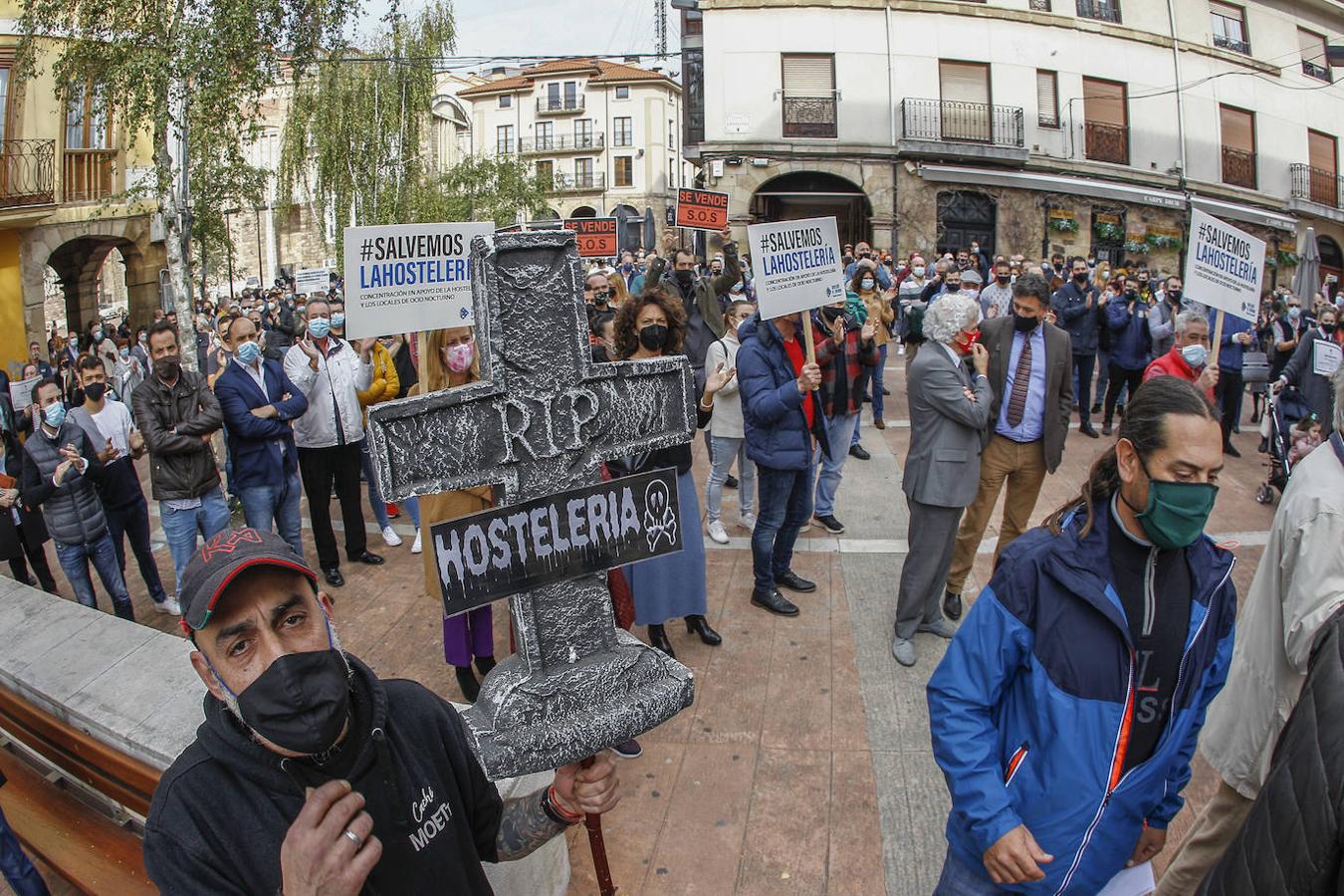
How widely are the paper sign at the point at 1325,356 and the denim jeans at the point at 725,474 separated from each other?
4.71 metres

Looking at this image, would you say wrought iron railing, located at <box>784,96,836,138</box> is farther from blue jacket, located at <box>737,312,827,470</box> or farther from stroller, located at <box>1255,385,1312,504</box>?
blue jacket, located at <box>737,312,827,470</box>

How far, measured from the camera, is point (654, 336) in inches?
203

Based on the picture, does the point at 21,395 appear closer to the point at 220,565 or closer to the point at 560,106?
the point at 220,565

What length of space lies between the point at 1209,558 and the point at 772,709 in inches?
103

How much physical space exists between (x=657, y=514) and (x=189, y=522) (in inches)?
193

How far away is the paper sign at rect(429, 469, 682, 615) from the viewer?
6.37 ft

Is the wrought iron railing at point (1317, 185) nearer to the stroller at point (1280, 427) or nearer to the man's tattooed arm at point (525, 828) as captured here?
the stroller at point (1280, 427)

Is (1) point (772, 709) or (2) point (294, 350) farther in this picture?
(2) point (294, 350)

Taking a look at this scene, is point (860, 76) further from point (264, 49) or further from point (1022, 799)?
point (1022, 799)

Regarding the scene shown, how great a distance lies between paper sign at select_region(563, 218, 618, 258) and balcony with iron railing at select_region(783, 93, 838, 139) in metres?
17.5

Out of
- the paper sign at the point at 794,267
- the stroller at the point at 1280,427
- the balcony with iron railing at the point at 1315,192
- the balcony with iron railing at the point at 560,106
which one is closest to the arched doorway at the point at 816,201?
the balcony with iron railing at the point at 1315,192

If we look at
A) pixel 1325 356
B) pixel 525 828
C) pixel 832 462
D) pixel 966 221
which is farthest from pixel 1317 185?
pixel 525 828

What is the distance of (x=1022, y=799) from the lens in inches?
91.5

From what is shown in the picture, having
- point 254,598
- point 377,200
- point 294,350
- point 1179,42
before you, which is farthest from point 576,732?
point 1179,42
